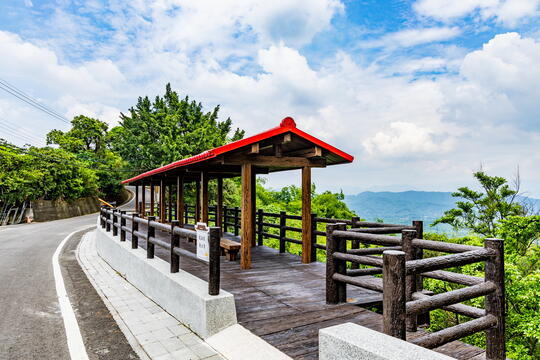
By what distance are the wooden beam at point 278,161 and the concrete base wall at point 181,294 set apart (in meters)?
2.37

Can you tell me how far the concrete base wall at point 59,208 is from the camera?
25797mm

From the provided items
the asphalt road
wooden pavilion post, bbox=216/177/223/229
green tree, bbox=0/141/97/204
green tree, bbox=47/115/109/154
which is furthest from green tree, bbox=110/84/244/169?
green tree, bbox=47/115/109/154

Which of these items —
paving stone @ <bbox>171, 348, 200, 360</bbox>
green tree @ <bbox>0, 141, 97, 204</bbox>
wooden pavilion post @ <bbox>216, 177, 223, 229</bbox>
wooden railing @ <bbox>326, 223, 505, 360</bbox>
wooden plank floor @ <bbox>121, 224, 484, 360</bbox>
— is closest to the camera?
wooden railing @ <bbox>326, 223, 505, 360</bbox>

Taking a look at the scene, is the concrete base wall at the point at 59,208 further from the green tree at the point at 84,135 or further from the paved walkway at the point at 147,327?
the paved walkway at the point at 147,327

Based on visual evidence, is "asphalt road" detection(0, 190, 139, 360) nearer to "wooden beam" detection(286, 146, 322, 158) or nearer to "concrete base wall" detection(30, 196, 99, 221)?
"wooden beam" detection(286, 146, 322, 158)

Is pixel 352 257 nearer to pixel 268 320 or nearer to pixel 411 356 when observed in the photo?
pixel 268 320

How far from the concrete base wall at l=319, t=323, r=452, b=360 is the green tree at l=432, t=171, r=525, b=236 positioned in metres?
12.0

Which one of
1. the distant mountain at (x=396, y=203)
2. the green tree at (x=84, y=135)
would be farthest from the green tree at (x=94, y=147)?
the distant mountain at (x=396, y=203)

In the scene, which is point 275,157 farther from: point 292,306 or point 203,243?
point 292,306

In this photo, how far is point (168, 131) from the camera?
2386cm

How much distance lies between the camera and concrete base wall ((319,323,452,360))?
6.64ft

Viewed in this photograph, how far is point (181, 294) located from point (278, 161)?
347 centimetres

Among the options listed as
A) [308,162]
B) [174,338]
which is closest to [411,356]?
[174,338]

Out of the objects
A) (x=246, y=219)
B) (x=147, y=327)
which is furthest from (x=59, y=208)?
(x=147, y=327)
